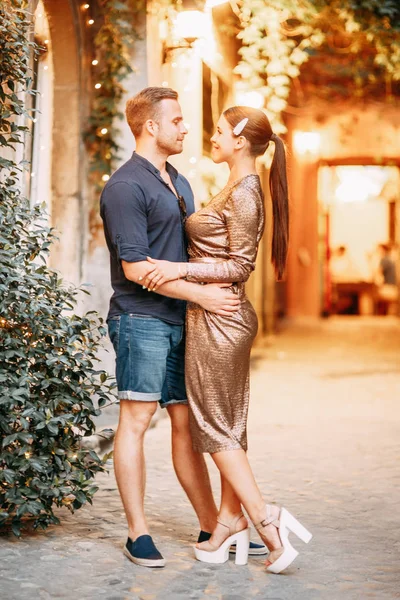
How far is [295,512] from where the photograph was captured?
5273mm

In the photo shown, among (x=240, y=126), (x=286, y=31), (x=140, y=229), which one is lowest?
(x=140, y=229)

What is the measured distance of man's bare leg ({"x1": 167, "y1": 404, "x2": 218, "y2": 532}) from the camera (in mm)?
4391

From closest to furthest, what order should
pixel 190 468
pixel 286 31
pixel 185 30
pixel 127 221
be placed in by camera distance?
1. pixel 127 221
2. pixel 190 468
3. pixel 185 30
4. pixel 286 31

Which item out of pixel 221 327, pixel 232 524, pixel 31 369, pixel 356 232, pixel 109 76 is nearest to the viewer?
pixel 221 327

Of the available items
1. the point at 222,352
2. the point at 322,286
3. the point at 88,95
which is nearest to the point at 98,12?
the point at 88,95

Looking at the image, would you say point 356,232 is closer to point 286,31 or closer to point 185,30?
point 286,31

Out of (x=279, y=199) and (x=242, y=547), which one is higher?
(x=279, y=199)

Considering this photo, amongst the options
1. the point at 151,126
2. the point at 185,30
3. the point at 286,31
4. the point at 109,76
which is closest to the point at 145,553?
the point at 151,126

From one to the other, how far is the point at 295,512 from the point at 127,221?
2.03 metres

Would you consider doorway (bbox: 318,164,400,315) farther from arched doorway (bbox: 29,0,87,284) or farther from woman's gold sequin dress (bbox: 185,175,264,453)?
woman's gold sequin dress (bbox: 185,175,264,453)

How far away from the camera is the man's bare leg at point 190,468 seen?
4.39 metres

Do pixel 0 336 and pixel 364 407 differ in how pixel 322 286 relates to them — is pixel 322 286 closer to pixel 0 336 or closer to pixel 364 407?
pixel 364 407

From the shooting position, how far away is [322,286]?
1967 cm

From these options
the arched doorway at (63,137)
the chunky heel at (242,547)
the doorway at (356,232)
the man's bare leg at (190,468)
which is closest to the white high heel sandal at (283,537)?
the chunky heel at (242,547)
